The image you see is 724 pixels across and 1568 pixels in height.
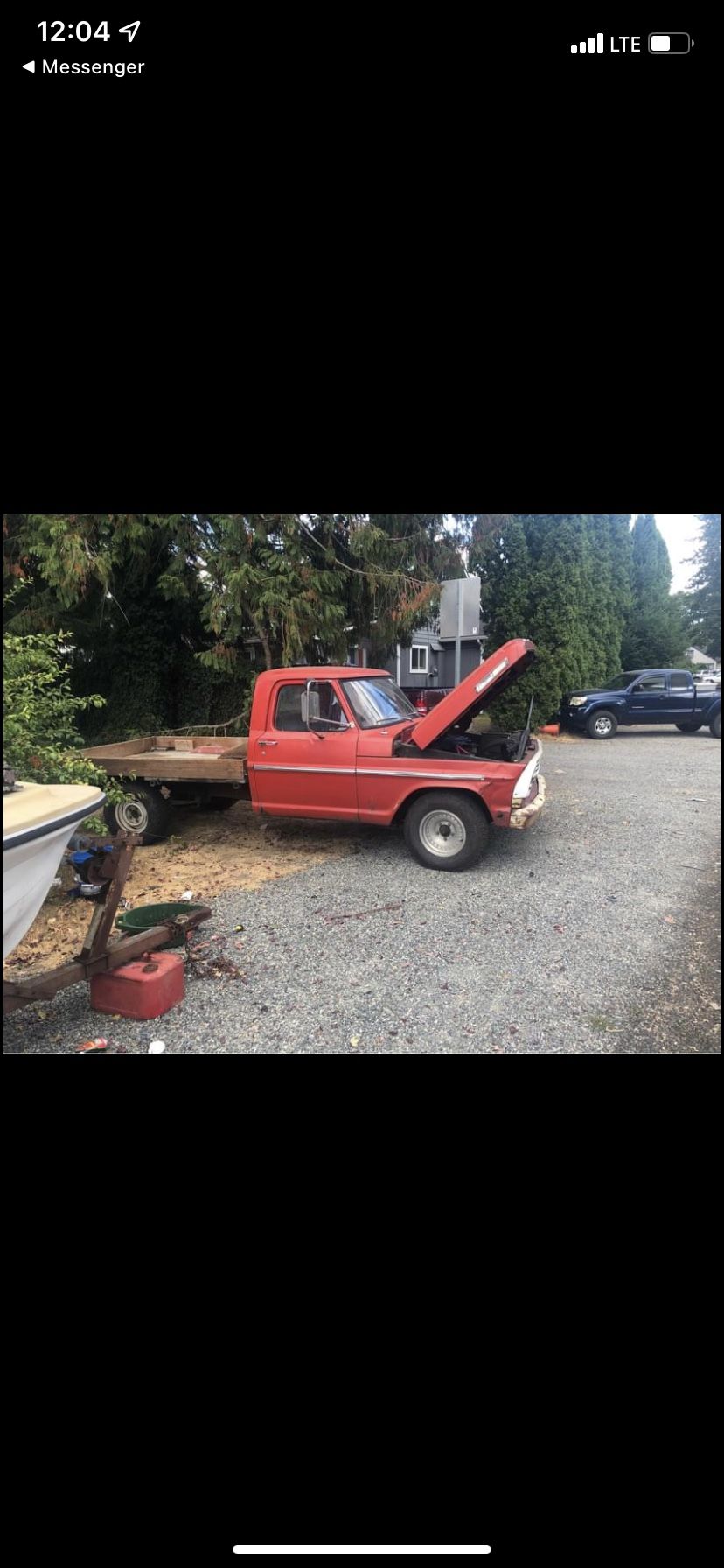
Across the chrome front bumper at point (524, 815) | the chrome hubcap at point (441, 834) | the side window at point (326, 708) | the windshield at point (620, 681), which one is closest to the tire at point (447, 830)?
the chrome hubcap at point (441, 834)

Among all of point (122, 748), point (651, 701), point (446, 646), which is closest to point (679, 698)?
point (651, 701)

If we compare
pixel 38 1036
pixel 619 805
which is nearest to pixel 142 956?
pixel 38 1036

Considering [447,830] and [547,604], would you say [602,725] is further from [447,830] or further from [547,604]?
[547,604]

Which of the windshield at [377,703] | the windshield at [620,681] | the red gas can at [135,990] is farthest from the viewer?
the windshield at [377,703]

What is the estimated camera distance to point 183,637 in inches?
265

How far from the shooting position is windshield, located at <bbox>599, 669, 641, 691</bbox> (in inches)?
131

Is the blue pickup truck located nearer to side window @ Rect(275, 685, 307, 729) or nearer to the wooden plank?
side window @ Rect(275, 685, 307, 729)

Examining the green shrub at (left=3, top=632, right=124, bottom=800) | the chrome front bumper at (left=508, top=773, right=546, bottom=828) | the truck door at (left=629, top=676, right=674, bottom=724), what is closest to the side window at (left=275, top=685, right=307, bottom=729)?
the green shrub at (left=3, top=632, right=124, bottom=800)

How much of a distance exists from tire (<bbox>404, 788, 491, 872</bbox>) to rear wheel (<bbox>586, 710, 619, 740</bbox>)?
6.54 ft

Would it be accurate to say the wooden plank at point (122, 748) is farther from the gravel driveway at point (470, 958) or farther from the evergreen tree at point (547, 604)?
the evergreen tree at point (547, 604)

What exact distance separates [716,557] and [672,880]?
369 centimetres

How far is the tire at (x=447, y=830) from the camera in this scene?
4.66 meters

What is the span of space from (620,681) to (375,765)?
190cm

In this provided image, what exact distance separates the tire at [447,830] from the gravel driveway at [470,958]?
0.12 m
